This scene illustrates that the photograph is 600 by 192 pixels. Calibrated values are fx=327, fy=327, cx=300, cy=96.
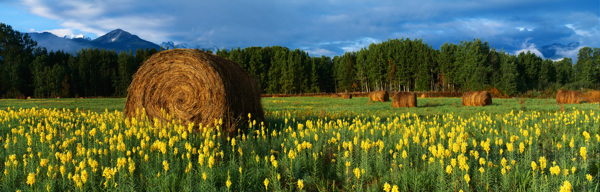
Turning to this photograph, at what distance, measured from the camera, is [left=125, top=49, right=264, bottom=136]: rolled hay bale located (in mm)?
8094

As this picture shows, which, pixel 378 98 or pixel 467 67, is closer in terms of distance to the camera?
pixel 378 98

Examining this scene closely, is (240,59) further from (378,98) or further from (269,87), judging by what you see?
(378,98)

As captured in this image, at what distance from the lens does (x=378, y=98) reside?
30625 mm

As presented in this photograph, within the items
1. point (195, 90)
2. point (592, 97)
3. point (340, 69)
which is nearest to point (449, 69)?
point (340, 69)

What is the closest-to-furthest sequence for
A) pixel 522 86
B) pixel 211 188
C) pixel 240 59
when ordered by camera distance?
pixel 211 188
pixel 522 86
pixel 240 59

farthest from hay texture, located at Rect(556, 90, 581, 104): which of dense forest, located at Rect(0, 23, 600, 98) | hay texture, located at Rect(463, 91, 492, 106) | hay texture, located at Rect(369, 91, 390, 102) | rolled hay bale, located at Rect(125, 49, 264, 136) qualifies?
dense forest, located at Rect(0, 23, 600, 98)

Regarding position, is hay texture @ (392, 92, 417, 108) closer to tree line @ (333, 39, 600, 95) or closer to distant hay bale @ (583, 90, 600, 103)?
distant hay bale @ (583, 90, 600, 103)

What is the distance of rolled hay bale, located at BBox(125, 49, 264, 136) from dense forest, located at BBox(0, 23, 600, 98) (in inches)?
2160

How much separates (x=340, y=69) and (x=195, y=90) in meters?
78.0

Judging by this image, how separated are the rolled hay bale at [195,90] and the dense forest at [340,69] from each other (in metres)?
54.9

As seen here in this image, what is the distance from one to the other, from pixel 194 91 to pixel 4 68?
72.8m

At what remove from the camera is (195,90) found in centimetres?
839

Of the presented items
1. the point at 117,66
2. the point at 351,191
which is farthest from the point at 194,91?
the point at 117,66

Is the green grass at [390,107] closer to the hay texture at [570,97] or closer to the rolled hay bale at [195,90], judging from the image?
the hay texture at [570,97]
